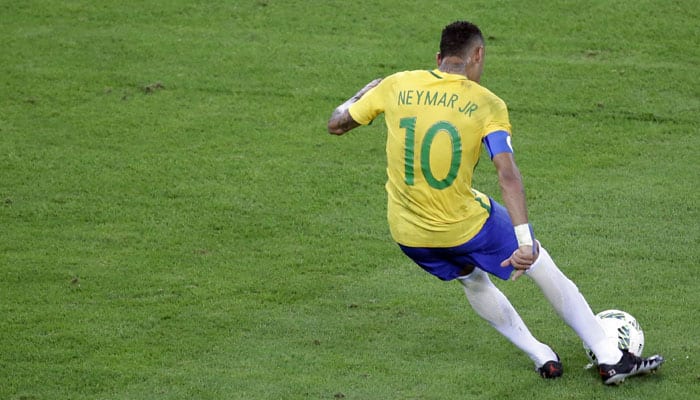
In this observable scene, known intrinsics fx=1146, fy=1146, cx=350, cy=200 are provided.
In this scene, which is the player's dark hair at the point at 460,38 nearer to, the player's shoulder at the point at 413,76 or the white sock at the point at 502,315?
the player's shoulder at the point at 413,76

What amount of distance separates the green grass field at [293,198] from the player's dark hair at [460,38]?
1897 millimetres

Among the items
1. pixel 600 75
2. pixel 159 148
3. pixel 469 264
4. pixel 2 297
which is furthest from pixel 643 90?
pixel 2 297

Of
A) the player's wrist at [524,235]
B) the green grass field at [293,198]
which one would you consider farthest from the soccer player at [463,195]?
the green grass field at [293,198]

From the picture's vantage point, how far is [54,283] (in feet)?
26.4

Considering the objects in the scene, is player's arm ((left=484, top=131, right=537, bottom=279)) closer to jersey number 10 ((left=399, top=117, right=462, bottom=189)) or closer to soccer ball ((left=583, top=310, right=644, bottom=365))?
jersey number 10 ((left=399, top=117, right=462, bottom=189))

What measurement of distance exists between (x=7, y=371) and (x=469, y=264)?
110 inches

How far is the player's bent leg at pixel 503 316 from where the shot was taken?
6520 mm

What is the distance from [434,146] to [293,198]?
11.5 ft

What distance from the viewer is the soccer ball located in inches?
256

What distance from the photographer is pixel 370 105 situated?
20.6 feet

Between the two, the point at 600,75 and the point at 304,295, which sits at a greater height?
the point at 600,75

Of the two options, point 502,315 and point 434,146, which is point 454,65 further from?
point 502,315

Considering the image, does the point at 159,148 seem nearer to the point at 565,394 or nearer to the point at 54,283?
the point at 54,283

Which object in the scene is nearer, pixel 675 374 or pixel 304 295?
pixel 675 374
